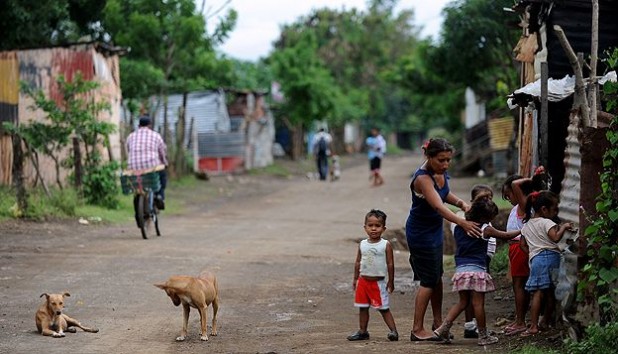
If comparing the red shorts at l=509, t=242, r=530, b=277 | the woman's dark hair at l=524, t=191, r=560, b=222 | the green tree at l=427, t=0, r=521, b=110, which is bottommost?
the red shorts at l=509, t=242, r=530, b=277

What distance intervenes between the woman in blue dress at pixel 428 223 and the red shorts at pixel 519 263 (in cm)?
73

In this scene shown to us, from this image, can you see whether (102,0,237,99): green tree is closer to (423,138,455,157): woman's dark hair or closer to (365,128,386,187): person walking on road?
Answer: (365,128,386,187): person walking on road

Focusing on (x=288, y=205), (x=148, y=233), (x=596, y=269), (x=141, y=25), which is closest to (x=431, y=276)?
(x=596, y=269)

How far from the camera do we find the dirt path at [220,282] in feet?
27.1

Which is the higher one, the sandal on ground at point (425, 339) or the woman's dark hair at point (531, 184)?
the woman's dark hair at point (531, 184)

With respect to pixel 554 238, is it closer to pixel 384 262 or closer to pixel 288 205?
pixel 384 262

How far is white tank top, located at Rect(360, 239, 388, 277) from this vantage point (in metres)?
8.29

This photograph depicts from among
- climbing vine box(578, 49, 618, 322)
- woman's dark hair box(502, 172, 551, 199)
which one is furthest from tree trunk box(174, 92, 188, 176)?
climbing vine box(578, 49, 618, 322)

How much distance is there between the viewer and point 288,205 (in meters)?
23.8

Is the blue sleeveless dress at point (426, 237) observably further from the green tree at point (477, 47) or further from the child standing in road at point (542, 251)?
the green tree at point (477, 47)

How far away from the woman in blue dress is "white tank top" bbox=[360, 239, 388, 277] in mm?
240

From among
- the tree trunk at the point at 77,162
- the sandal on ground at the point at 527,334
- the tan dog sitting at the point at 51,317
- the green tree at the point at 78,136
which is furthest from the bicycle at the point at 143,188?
the sandal on ground at the point at 527,334

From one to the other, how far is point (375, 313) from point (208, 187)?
18835 millimetres

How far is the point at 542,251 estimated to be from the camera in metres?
8.09
